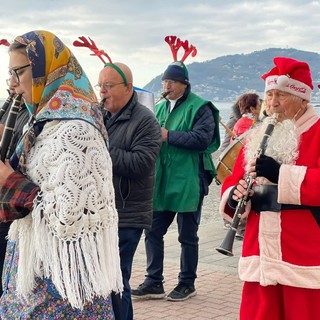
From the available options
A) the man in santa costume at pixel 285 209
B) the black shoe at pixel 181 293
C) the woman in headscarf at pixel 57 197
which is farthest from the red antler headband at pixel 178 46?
the woman in headscarf at pixel 57 197

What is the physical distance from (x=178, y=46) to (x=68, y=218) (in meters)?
4.00

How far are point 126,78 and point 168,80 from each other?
118cm

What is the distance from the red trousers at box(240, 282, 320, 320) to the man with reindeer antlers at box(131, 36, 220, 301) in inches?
80.2

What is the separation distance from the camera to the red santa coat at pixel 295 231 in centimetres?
366

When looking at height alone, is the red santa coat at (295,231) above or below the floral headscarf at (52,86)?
below

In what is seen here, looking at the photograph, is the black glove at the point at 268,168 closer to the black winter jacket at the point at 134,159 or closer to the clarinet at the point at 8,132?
the black winter jacket at the point at 134,159

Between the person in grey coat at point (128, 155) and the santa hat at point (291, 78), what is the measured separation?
110cm

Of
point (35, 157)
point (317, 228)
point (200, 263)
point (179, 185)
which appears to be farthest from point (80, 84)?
point (200, 263)

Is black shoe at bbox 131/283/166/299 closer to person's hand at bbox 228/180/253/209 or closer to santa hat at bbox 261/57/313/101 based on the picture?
person's hand at bbox 228/180/253/209

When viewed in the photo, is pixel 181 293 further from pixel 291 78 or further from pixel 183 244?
pixel 291 78

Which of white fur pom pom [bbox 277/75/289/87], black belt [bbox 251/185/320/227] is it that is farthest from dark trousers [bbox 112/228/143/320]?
white fur pom pom [bbox 277/75/289/87]

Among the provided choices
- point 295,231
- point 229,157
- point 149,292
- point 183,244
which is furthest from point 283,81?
point 229,157

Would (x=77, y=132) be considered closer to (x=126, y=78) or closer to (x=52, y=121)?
(x=52, y=121)

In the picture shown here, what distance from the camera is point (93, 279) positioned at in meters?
2.73
